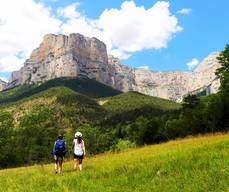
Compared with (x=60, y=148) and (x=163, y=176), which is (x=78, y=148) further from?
(x=163, y=176)

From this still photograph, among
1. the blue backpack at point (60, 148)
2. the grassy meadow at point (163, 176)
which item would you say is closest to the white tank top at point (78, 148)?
the blue backpack at point (60, 148)

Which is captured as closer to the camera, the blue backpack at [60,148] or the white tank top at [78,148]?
the white tank top at [78,148]

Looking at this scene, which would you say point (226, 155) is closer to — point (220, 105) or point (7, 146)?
point (220, 105)

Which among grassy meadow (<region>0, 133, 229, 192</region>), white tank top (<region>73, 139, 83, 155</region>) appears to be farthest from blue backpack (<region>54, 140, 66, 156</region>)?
grassy meadow (<region>0, 133, 229, 192</region>)

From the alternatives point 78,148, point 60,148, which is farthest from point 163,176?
point 60,148

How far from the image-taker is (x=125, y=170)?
17625 mm

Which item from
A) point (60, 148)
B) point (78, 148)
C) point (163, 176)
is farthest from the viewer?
point (60, 148)

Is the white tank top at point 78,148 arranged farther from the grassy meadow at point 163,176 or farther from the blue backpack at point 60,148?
the grassy meadow at point 163,176

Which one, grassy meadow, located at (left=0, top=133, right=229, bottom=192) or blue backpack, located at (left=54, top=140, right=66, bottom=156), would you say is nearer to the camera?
grassy meadow, located at (left=0, top=133, right=229, bottom=192)

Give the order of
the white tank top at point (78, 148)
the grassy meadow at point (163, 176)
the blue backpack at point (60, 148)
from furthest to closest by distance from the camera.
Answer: the blue backpack at point (60, 148) → the white tank top at point (78, 148) → the grassy meadow at point (163, 176)

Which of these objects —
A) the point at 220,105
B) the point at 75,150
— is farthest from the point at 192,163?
the point at 220,105

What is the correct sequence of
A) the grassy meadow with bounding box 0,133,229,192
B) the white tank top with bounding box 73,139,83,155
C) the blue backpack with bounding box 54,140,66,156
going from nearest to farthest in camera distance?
the grassy meadow with bounding box 0,133,229,192, the white tank top with bounding box 73,139,83,155, the blue backpack with bounding box 54,140,66,156

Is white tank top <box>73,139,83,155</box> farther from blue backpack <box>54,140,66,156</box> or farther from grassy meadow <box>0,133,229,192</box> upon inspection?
grassy meadow <box>0,133,229,192</box>

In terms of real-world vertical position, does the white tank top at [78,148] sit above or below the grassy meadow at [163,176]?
above
